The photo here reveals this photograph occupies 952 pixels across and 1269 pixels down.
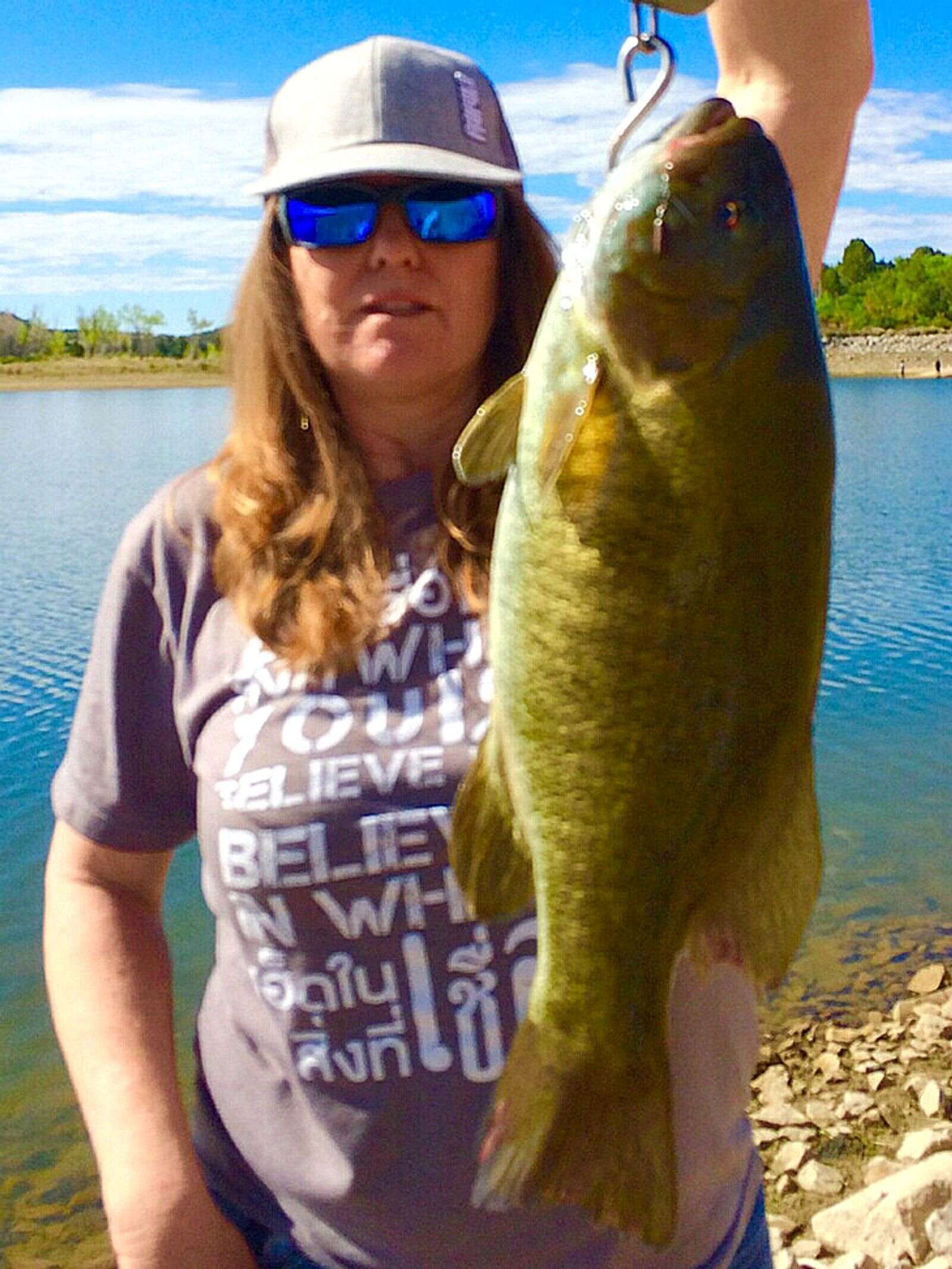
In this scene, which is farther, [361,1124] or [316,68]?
[316,68]

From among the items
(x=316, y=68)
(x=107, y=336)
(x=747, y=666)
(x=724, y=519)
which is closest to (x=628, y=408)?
(x=724, y=519)

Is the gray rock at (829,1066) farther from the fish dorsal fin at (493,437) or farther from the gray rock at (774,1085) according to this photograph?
the fish dorsal fin at (493,437)

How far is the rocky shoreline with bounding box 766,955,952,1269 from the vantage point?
4.49 metres

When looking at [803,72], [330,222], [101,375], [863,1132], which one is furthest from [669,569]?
[101,375]

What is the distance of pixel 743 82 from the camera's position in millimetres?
2127

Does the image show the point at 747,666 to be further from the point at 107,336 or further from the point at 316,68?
the point at 107,336

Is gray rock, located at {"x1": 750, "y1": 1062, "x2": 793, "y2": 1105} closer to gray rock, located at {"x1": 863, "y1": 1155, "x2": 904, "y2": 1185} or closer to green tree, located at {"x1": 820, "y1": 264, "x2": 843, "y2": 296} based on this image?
gray rock, located at {"x1": 863, "y1": 1155, "x2": 904, "y2": 1185}

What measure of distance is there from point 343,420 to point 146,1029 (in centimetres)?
111

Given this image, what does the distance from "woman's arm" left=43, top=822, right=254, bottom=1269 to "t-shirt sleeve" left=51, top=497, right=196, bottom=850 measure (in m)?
0.08

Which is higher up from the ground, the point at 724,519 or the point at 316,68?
the point at 316,68

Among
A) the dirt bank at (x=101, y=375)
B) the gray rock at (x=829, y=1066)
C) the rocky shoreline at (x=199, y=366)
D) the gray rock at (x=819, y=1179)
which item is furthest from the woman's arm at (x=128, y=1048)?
the dirt bank at (x=101, y=375)

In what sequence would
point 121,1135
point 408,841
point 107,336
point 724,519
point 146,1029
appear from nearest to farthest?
point 724,519 → point 408,841 → point 121,1135 → point 146,1029 → point 107,336

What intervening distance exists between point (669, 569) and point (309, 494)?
1.01 m

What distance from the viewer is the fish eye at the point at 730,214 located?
1411 mm
